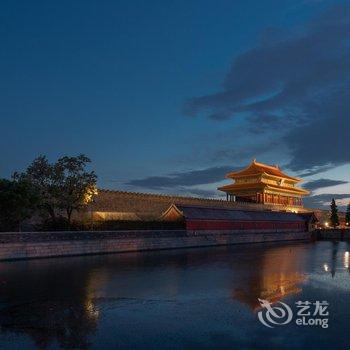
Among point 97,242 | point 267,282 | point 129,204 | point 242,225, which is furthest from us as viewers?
point 242,225

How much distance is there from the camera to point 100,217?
4750 centimetres

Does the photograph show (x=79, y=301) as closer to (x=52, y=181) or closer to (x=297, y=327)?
(x=297, y=327)

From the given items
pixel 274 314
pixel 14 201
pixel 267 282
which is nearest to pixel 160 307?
pixel 274 314

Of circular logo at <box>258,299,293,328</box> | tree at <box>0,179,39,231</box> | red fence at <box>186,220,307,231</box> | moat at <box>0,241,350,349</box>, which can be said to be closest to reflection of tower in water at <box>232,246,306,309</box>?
moat at <box>0,241,350,349</box>

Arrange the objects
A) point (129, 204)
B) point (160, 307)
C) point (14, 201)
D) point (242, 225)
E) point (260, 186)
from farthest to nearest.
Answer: point (260, 186), point (242, 225), point (129, 204), point (14, 201), point (160, 307)

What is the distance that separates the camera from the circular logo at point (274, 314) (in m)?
11.4

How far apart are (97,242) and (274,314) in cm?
2474

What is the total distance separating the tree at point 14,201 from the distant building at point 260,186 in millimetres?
57437

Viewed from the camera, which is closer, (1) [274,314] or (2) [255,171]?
(1) [274,314]

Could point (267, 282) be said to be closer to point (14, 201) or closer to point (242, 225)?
point (14, 201)

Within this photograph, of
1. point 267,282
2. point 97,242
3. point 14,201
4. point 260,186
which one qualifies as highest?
point 260,186

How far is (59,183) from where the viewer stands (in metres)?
38.8

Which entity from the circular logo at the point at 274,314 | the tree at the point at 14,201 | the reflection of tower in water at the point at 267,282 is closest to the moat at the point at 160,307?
the reflection of tower in water at the point at 267,282

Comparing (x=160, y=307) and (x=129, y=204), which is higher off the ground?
(x=129, y=204)
